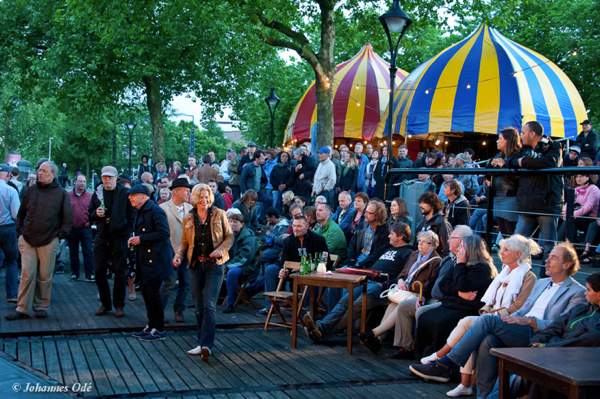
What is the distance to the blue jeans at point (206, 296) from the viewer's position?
21.0ft

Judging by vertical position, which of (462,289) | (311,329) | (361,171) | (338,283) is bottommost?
(311,329)

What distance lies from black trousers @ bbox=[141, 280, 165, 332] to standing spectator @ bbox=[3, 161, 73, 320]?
71.3 inches

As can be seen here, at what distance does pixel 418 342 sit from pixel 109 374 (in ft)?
10.6

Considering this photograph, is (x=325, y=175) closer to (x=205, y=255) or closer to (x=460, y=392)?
(x=205, y=255)

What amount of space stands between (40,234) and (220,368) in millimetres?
3533

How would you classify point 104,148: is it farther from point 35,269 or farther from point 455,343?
point 455,343

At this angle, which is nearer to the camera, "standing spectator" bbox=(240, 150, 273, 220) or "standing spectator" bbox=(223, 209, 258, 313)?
"standing spectator" bbox=(223, 209, 258, 313)

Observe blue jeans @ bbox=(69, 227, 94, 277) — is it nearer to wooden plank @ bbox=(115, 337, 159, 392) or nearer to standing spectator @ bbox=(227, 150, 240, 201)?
wooden plank @ bbox=(115, 337, 159, 392)

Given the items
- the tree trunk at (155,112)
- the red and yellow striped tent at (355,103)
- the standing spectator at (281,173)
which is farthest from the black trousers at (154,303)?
the tree trunk at (155,112)

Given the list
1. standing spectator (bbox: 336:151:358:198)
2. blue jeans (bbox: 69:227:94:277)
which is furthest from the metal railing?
blue jeans (bbox: 69:227:94:277)

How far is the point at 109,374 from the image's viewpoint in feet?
18.8

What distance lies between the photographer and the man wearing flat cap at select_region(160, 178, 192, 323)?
25.7ft

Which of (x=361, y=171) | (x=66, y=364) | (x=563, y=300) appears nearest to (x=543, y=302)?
(x=563, y=300)

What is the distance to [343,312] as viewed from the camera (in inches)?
284
